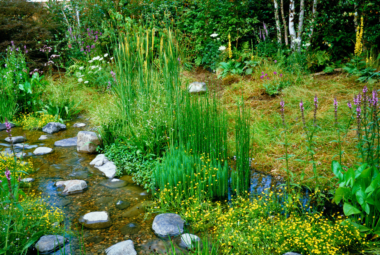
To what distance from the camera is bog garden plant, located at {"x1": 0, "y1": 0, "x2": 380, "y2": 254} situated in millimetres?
2443

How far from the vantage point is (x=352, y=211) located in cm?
232

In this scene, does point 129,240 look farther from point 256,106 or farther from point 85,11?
point 85,11

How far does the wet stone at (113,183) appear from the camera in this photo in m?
3.65

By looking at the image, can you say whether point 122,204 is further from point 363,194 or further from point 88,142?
point 363,194

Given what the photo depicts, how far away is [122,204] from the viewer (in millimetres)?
3240

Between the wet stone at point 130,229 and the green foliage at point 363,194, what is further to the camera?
the wet stone at point 130,229

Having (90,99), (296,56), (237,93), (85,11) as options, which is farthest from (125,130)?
(85,11)

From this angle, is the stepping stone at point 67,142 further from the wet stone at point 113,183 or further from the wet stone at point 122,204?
the wet stone at point 122,204

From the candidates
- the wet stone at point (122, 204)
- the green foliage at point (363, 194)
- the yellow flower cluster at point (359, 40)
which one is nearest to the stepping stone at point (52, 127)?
the wet stone at point (122, 204)

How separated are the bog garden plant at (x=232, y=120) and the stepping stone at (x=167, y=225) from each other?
0.43 feet

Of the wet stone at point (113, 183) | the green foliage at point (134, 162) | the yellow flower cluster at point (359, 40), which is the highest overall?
the yellow flower cluster at point (359, 40)

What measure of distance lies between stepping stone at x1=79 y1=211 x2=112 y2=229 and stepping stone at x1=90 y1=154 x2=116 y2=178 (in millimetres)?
933

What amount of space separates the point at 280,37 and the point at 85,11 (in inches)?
253

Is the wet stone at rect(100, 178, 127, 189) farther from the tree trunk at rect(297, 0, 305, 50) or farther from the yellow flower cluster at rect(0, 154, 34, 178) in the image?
the tree trunk at rect(297, 0, 305, 50)
